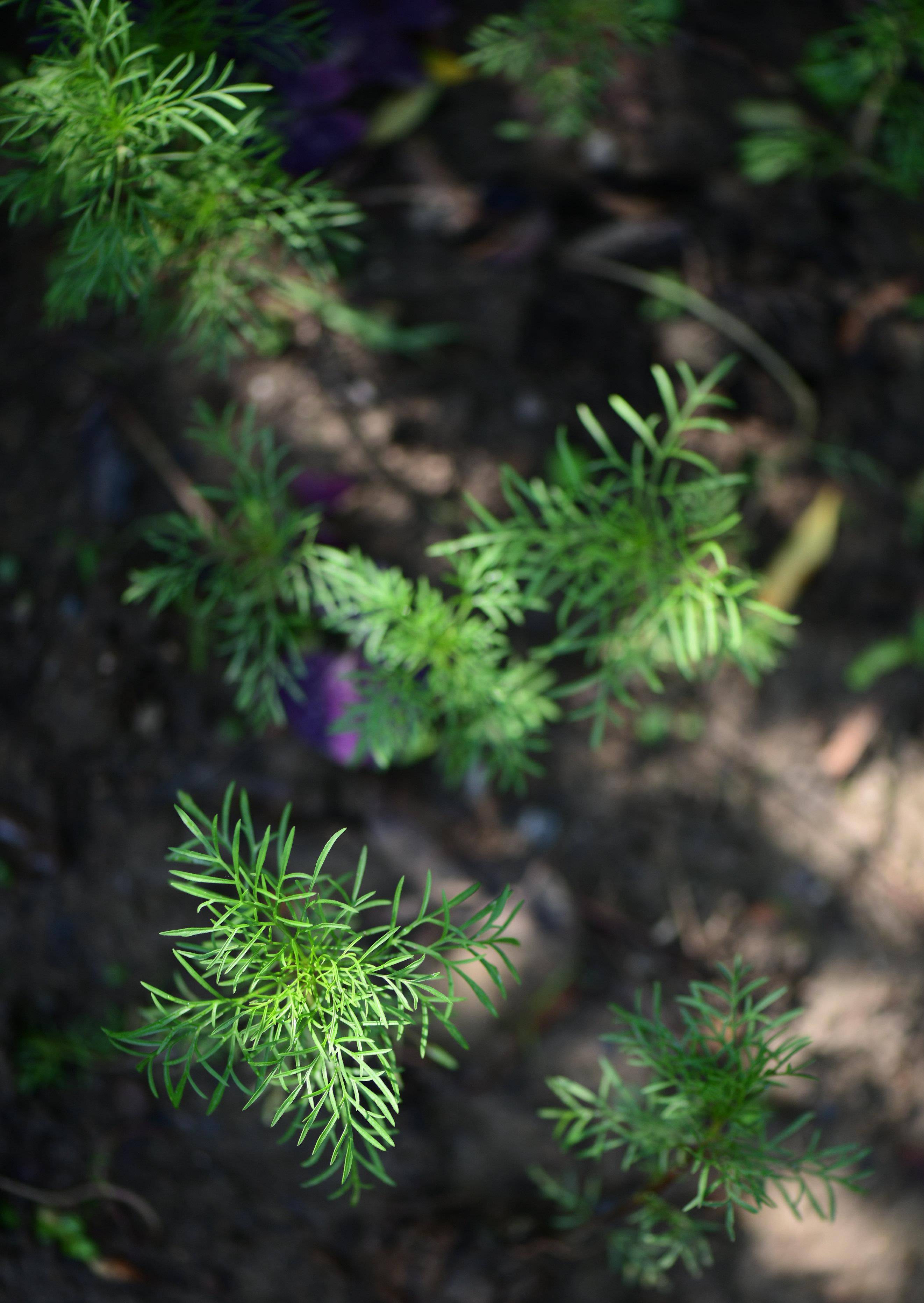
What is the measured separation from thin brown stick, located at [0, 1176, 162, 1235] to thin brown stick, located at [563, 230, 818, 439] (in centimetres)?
283

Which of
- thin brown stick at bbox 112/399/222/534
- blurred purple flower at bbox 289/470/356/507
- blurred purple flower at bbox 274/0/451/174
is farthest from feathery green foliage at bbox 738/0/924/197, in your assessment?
thin brown stick at bbox 112/399/222/534

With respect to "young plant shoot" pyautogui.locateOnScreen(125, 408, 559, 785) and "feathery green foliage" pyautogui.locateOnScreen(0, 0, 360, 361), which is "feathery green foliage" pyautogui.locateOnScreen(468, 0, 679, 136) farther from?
"young plant shoot" pyautogui.locateOnScreen(125, 408, 559, 785)

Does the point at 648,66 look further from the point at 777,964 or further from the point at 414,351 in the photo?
the point at 777,964

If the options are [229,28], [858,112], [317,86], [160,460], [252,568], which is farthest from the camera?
[858,112]

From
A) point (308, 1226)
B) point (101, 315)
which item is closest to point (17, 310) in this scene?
point (101, 315)

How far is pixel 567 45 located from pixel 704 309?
0.79 m

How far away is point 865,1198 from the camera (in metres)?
2.35

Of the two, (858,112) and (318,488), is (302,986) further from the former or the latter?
(858,112)

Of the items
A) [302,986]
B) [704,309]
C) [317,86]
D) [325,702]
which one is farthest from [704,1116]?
[317,86]

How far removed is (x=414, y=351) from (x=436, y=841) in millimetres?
1397

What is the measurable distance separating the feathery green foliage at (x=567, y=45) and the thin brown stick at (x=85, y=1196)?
3012 millimetres

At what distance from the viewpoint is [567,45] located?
223 cm

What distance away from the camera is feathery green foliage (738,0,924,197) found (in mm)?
2119

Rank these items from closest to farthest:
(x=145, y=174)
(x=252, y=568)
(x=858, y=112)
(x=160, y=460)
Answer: (x=145, y=174) < (x=252, y=568) < (x=160, y=460) < (x=858, y=112)
